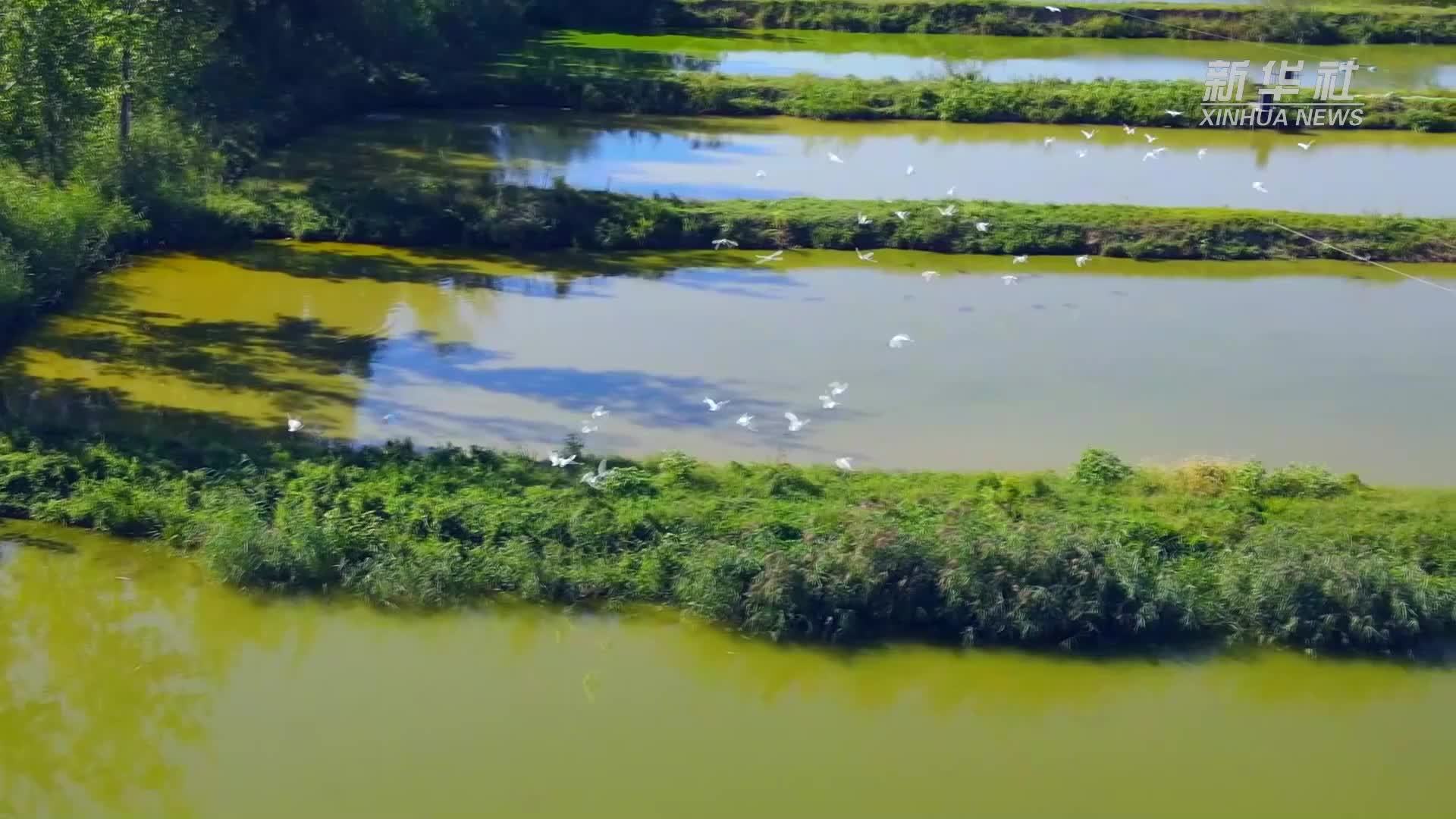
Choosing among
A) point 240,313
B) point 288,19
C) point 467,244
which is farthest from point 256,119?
point 240,313

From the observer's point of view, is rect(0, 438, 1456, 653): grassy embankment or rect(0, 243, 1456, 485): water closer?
rect(0, 438, 1456, 653): grassy embankment

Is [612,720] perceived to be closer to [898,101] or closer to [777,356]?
[777,356]

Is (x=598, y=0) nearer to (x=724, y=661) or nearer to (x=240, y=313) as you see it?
(x=240, y=313)

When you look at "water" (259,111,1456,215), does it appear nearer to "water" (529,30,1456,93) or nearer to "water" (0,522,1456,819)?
"water" (529,30,1456,93)

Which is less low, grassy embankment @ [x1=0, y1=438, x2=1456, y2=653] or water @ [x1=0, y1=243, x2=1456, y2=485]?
water @ [x1=0, y1=243, x2=1456, y2=485]

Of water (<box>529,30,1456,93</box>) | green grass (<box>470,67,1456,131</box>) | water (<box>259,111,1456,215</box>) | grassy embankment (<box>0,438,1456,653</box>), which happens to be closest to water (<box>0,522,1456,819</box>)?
grassy embankment (<box>0,438,1456,653</box>)

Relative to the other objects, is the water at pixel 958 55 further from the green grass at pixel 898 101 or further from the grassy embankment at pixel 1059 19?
the green grass at pixel 898 101

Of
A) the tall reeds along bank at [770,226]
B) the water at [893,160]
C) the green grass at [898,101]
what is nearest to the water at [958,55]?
the green grass at [898,101]

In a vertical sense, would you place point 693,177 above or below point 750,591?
above
